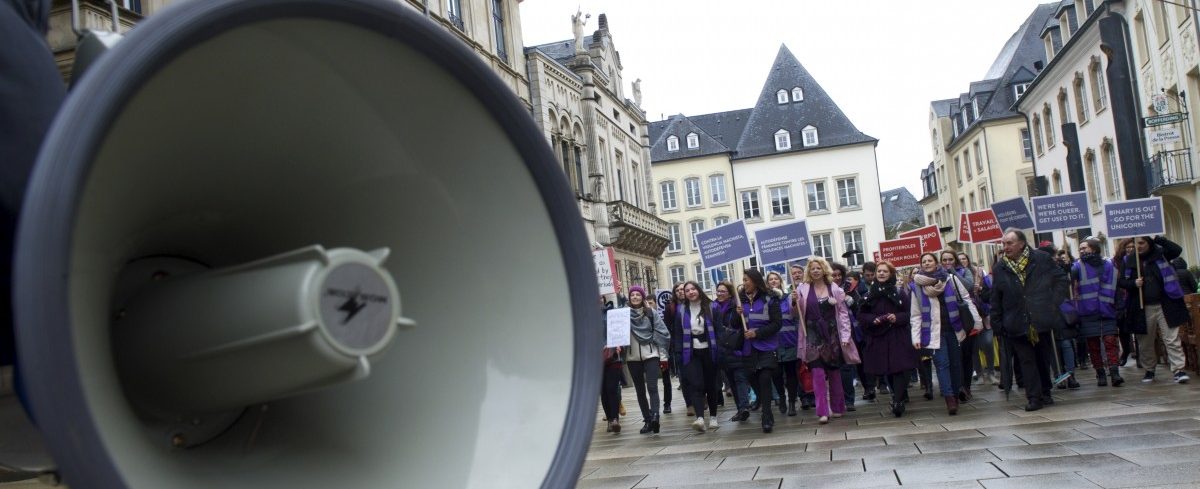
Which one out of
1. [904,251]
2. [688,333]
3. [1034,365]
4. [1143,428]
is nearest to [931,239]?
[904,251]

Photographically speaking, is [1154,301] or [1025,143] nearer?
[1154,301]

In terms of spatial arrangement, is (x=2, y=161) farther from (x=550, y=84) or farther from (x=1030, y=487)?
(x=550, y=84)

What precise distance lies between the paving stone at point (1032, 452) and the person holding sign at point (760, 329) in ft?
14.7

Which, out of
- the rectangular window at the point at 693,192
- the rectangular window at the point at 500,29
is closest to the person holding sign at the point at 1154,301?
the rectangular window at the point at 500,29

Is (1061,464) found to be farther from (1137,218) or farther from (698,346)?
(1137,218)

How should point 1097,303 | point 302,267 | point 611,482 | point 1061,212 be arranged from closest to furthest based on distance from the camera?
point 302,267, point 611,482, point 1097,303, point 1061,212

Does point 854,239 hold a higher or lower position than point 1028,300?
higher

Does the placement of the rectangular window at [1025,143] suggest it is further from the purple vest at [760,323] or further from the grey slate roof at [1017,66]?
the purple vest at [760,323]

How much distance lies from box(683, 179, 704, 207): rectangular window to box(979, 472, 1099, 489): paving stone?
6647 cm

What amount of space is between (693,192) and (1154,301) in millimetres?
59423

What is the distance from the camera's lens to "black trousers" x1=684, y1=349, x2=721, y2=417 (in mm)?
13281

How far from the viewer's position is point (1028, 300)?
11.8m

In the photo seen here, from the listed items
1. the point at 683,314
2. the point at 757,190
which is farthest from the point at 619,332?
the point at 757,190

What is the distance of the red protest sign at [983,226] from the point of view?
74.1ft
